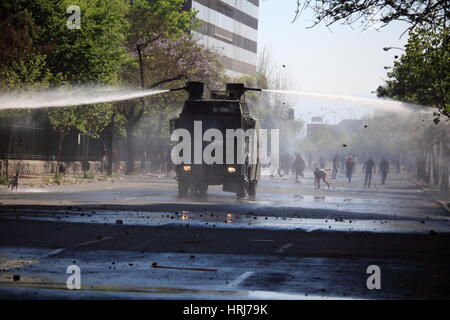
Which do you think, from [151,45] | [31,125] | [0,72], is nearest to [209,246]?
[0,72]

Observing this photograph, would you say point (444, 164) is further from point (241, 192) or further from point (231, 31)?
point (231, 31)

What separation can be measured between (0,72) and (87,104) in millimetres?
7732

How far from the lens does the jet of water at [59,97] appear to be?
38375mm

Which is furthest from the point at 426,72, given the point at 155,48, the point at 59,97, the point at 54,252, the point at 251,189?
the point at 54,252

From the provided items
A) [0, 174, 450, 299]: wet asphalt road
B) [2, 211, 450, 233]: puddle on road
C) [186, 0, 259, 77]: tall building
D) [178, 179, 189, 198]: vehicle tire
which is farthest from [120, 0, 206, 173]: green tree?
[186, 0, 259, 77]: tall building

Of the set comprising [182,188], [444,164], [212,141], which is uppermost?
[212,141]

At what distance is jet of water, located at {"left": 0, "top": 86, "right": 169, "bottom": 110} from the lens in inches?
1511

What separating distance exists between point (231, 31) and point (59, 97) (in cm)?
7295

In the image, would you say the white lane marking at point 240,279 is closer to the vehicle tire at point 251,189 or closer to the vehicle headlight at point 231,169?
the vehicle headlight at point 231,169

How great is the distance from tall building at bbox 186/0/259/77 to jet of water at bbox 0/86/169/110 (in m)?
54.8

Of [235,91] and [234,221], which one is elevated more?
[235,91]

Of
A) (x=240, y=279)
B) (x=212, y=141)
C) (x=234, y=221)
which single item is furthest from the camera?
(x=212, y=141)

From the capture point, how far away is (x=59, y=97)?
140ft

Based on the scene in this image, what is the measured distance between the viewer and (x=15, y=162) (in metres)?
48.9
